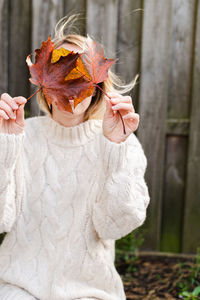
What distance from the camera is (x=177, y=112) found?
256 cm

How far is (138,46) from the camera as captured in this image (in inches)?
98.9

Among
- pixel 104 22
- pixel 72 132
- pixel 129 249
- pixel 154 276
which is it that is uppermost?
pixel 104 22

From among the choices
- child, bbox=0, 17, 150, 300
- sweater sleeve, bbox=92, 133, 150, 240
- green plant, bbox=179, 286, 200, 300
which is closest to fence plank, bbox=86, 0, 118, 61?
child, bbox=0, 17, 150, 300

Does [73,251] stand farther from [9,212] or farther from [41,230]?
[9,212]

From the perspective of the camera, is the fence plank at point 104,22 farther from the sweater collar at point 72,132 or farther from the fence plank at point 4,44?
the sweater collar at point 72,132

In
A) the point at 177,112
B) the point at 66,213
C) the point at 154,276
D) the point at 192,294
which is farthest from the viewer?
the point at 177,112

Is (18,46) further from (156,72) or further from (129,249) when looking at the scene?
(129,249)

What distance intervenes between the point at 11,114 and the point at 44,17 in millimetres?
1258

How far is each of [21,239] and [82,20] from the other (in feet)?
4.58

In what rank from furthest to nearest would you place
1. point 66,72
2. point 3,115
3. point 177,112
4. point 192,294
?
point 177,112 → point 192,294 → point 3,115 → point 66,72

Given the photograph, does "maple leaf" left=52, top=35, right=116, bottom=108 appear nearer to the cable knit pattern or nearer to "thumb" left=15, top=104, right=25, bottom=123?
"thumb" left=15, top=104, right=25, bottom=123

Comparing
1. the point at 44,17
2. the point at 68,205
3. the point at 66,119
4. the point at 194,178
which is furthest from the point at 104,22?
the point at 68,205

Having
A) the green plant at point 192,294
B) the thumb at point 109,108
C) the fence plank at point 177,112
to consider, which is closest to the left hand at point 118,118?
the thumb at point 109,108

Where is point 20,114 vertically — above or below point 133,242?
above
